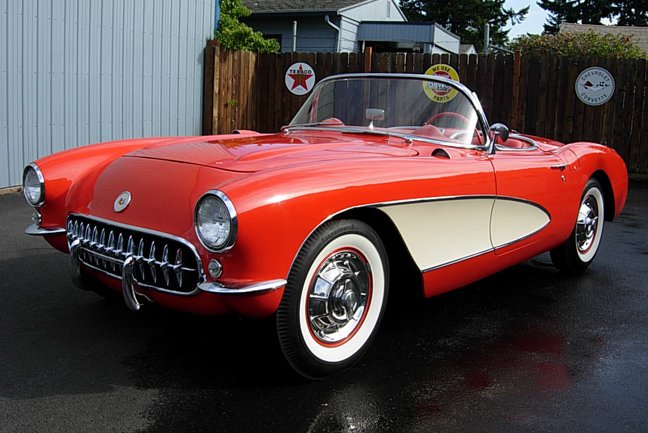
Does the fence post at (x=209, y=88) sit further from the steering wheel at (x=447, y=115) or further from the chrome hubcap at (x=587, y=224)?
the steering wheel at (x=447, y=115)

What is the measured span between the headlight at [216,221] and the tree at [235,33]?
9.49m

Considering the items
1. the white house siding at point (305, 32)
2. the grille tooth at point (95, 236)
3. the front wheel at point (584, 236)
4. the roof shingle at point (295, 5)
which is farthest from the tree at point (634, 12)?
the grille tooth at point (95, 236)

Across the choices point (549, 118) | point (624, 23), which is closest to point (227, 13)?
point (549, 118)

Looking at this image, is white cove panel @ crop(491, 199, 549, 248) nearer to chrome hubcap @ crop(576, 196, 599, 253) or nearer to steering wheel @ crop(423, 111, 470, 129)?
steering wheel @ crop(423, 111, 470, 129)

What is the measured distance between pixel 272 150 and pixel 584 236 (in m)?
2.86

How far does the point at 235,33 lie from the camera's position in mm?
14133

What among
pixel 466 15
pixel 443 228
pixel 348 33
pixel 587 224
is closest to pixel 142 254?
pixel 443 228

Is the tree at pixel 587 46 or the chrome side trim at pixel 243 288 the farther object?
the tree at pixel 587 46

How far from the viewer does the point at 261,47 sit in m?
15.7

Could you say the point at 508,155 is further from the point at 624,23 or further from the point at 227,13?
the point at 624,23

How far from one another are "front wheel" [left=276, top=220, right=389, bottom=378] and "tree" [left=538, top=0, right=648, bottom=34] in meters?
50.0

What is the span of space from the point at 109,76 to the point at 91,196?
6521mm

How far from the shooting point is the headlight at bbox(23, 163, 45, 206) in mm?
3689

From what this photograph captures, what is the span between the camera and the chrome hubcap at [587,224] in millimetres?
5152
